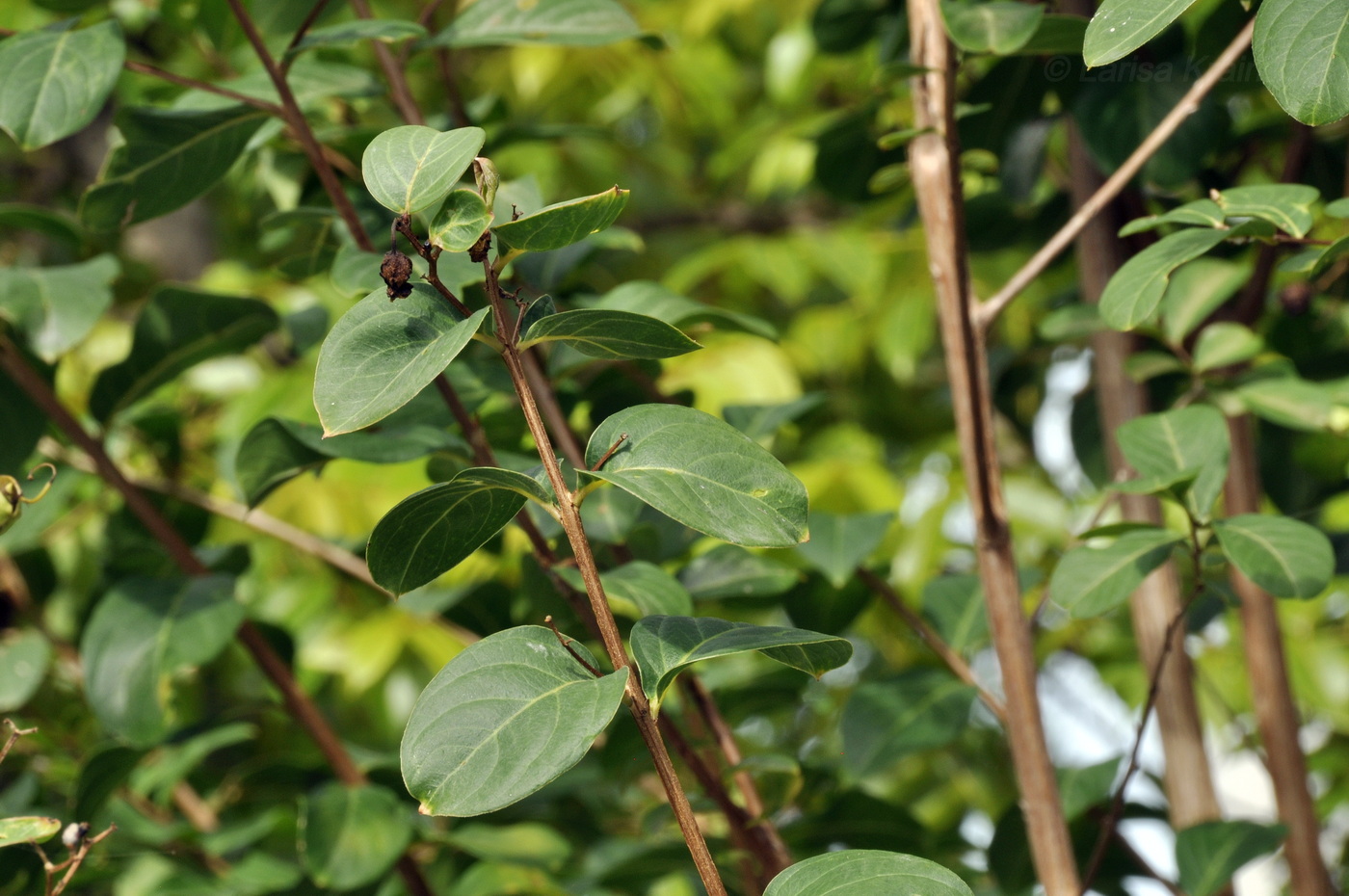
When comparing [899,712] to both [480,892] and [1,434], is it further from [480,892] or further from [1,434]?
[1,434]

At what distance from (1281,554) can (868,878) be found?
Result: 21 cm

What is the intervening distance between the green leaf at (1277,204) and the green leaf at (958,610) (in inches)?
9.5

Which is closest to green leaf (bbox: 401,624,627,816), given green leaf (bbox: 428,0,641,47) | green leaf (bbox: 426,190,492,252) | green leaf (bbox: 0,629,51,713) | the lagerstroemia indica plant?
the lagerstroemia indica plant

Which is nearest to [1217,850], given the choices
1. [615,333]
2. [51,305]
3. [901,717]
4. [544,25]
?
[901,717]

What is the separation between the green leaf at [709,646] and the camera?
11.3 inches

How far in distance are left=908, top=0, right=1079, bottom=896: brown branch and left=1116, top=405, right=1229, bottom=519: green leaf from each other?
0.06m

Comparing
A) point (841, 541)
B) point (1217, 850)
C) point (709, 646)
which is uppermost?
point (709, 646)

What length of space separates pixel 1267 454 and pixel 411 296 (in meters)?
0.60

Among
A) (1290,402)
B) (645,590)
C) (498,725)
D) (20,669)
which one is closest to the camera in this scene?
(498,725)

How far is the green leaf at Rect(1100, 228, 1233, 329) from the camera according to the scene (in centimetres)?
36

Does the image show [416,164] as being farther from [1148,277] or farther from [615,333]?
[1148,277]

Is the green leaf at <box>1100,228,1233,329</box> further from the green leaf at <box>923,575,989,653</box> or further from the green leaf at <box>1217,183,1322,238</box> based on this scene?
the green leaf at <box>923,575,989,653</box>

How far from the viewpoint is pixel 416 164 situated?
0.90 feet

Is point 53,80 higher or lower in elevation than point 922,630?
higher
